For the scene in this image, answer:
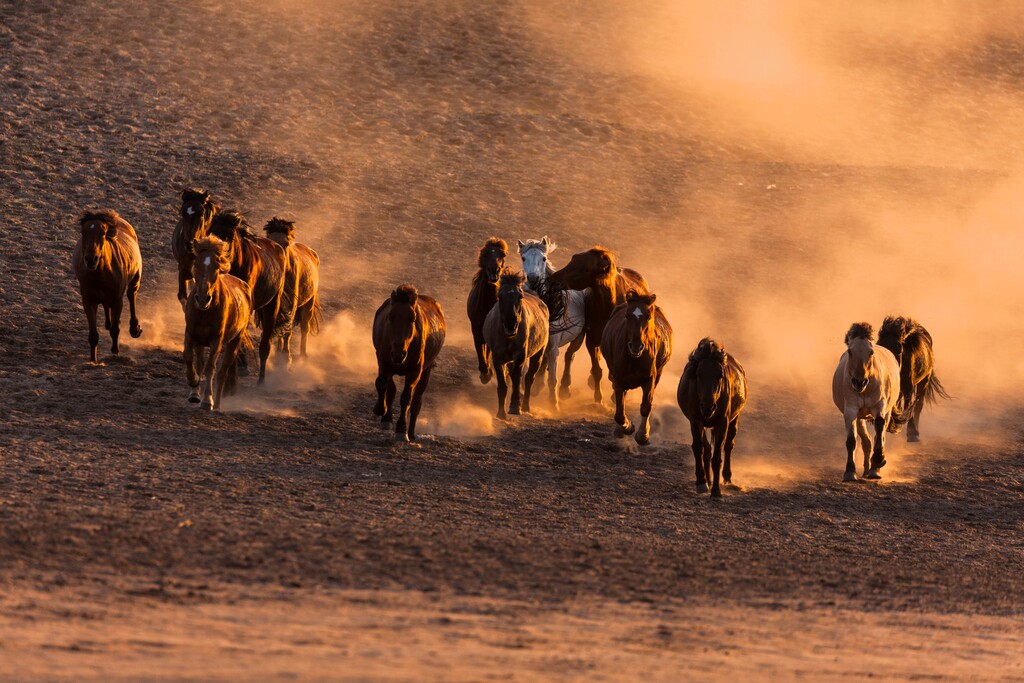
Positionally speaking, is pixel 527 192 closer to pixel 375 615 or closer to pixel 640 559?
pixel 640 559

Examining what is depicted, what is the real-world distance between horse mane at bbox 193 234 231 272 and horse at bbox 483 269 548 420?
9.94 feet

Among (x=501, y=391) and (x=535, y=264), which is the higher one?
(x=535, y=264)

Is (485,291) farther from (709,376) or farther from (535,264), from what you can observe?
(709,376)

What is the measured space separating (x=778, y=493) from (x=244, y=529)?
5.68m

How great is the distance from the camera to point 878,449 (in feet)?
51.0

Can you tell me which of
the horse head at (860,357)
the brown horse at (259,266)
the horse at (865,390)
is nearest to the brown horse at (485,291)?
the brown horse at (259,266)

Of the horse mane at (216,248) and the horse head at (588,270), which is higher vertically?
the horse head at (588,270)

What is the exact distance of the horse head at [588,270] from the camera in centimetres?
Answer: 1781

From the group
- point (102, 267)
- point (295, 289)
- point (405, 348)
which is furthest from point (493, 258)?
point (102, 267)

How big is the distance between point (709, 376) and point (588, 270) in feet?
13.7

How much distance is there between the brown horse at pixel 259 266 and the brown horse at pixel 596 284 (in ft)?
11.1

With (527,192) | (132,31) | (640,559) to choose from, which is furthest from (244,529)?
(132,31)

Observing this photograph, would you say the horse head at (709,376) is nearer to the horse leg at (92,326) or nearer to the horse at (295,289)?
the horse at (295,289)

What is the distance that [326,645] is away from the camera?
9078 mm
